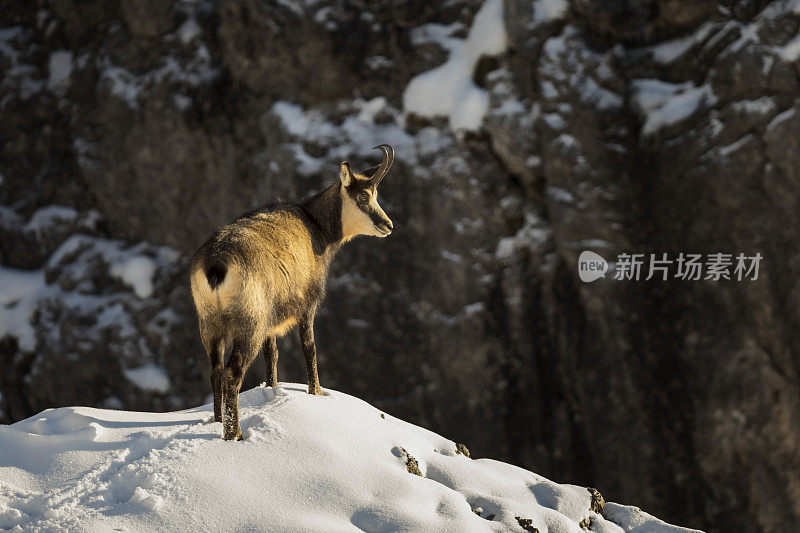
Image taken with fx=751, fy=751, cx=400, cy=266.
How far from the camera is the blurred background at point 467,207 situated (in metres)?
9.52

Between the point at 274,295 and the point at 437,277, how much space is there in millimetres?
5999

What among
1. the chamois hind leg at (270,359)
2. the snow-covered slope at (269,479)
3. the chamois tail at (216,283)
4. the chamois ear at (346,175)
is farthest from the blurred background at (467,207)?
the chamois tail at (216,283)

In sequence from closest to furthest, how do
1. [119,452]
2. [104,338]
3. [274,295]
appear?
[119,452] → [274,295] → [104,338]

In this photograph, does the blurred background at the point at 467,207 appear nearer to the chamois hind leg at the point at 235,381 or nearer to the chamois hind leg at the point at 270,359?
the chamois hind leg at the point at 270,359

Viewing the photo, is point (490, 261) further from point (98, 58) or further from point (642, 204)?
point (98, 58)

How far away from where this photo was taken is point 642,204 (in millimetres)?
10250

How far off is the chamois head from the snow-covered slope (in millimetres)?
1368

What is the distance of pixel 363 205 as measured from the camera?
18.5 feet

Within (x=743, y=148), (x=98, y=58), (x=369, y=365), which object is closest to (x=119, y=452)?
(x=369, y=365)

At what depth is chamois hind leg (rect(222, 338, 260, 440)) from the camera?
167 inches

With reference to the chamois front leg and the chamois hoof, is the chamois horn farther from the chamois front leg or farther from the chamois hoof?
the chamois hoof

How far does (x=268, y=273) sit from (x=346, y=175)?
48.1 inches

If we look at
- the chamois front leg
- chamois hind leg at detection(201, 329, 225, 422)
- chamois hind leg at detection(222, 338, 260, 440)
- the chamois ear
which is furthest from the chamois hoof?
the chamois ear

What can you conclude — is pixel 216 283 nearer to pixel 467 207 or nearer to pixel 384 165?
pixel 384 165
